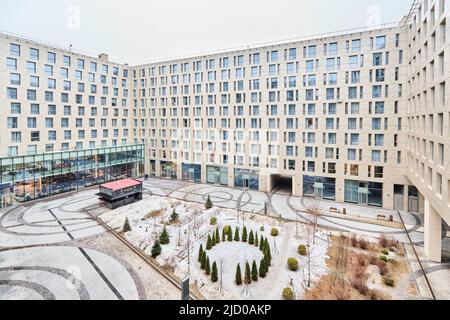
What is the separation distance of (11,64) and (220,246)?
3897cm

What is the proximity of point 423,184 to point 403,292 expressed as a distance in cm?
1135

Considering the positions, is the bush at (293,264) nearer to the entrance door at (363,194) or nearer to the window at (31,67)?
the entrance door at (363,194)

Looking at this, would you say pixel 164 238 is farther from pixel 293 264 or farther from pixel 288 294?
pixel 288 294

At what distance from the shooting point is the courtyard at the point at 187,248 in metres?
16.8

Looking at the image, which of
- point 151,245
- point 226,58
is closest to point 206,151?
point 226,58

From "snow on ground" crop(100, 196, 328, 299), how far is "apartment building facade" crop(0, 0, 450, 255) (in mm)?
11840

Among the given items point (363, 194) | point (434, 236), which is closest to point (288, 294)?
point (434, 236)

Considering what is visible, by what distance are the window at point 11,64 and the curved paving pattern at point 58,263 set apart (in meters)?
20.8

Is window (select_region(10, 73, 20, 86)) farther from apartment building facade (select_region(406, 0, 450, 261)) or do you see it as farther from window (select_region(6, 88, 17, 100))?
apartment building facade (select_region(406, 0, 450, 261))

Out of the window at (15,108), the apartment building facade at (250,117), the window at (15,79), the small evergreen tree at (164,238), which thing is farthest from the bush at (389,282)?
the window at (15,79)

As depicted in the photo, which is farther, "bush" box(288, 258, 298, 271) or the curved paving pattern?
"bush" box(288, 258, 298, 271)

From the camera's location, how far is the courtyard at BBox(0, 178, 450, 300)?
16.8 m

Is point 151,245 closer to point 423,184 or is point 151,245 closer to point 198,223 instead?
point 198,223

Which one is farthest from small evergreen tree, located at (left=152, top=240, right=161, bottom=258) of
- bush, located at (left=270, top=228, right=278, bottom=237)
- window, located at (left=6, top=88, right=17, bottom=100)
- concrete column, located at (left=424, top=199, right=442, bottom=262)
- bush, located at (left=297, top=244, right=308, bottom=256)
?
window, located at (left=6, top=88, right=17, bottom=100)
